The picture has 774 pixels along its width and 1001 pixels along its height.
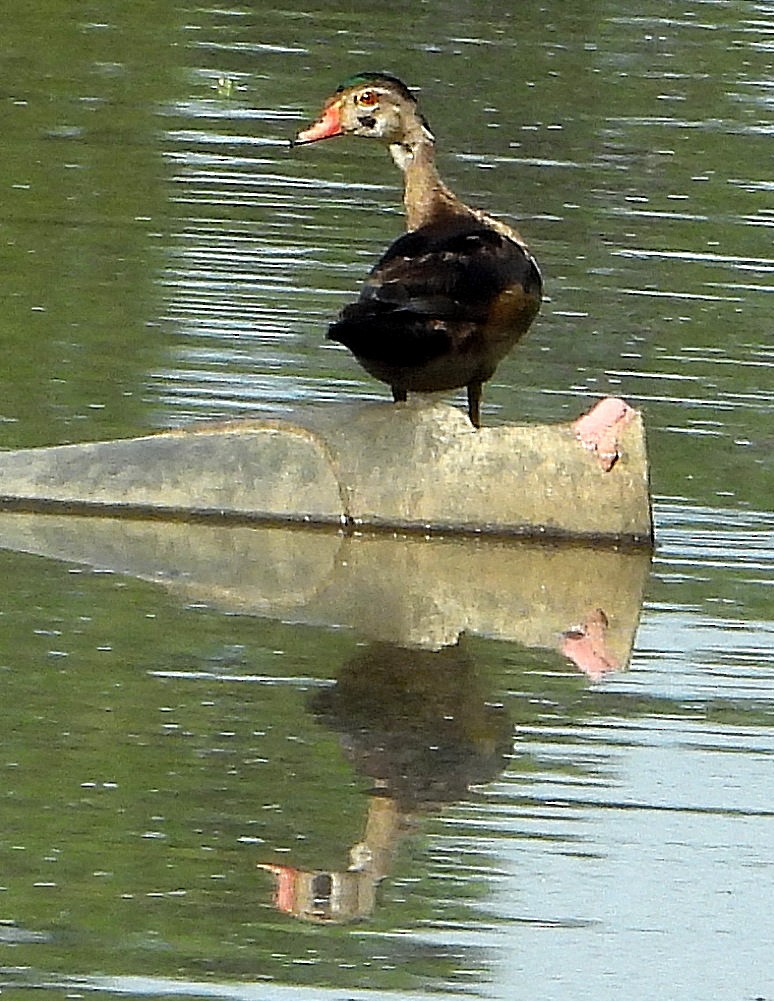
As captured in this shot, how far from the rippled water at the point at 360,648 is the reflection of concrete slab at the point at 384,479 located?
0.11 m

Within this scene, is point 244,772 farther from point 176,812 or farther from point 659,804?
point 659,804

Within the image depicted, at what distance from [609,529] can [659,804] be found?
7.75ft

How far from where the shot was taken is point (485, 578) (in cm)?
891

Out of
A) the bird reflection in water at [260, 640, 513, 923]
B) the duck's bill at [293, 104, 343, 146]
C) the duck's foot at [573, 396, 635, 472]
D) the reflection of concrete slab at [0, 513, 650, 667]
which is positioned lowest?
the reflection of concrete slab at [0, 513, 650, 667]

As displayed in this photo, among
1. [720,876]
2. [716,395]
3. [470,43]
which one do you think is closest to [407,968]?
[720,876]

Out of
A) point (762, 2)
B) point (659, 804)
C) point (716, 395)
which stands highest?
point (659, 804)

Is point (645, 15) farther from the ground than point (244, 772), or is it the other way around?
point (244, 772)

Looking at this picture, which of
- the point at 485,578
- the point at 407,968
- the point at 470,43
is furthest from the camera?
the point at 470,43

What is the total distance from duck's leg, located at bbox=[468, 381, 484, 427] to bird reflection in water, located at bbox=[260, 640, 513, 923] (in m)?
1.54

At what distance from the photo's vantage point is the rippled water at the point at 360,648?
6.21m

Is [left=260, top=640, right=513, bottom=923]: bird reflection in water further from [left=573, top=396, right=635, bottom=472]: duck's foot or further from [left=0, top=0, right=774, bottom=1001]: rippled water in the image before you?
[left=573, top=396, right=635, bottom=472]: duck's foot

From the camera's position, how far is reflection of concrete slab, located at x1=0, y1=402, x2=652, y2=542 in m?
9.28

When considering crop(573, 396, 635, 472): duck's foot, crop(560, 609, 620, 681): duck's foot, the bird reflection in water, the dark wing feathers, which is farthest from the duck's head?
the bird reflection in water

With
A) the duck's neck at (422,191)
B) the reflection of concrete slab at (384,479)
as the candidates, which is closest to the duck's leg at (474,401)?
the reflection of concrete slab at (384,479)
